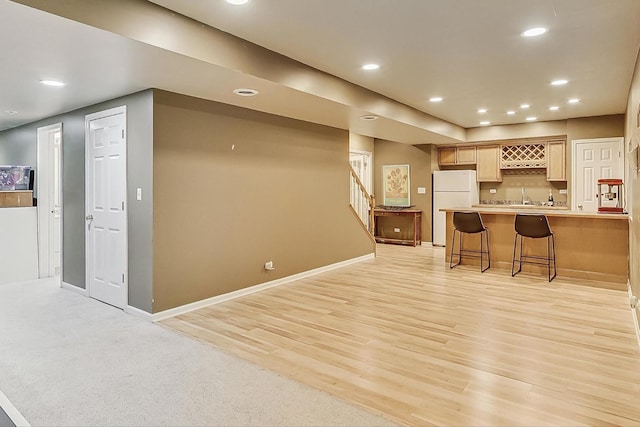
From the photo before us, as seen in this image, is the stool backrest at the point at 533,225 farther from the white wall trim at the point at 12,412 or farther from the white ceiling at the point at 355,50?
the white wall trim at the point at 12,412

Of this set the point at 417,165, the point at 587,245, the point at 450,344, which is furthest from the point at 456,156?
the point at 450,344

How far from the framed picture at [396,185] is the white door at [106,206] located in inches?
245

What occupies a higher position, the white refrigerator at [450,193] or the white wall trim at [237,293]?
the white refrigerator at [450,193]

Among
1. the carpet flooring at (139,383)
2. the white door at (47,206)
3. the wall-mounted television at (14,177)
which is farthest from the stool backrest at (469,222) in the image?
the wall-mounted television at (14,177)

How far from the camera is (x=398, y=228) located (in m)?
9.08

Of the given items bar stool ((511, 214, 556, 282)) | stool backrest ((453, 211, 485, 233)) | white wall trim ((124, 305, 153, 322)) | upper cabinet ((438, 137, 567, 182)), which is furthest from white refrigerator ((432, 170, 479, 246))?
white wall trim ((124, 305, 153, 322))

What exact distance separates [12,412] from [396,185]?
790 cm

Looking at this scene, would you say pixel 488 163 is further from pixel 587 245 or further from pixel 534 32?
pixel 534 32

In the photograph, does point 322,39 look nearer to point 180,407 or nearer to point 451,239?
point 180,407

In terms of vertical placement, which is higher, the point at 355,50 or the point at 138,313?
the point at 355,50

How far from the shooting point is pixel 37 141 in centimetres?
570

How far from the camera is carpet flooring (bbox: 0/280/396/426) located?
2.24m

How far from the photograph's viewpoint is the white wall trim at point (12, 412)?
2.19 metres

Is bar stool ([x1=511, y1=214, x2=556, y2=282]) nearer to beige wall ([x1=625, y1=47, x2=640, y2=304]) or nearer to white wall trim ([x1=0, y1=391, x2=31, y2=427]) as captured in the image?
beige wall ([x1=625, y1=47, x2=640, y2=304])
